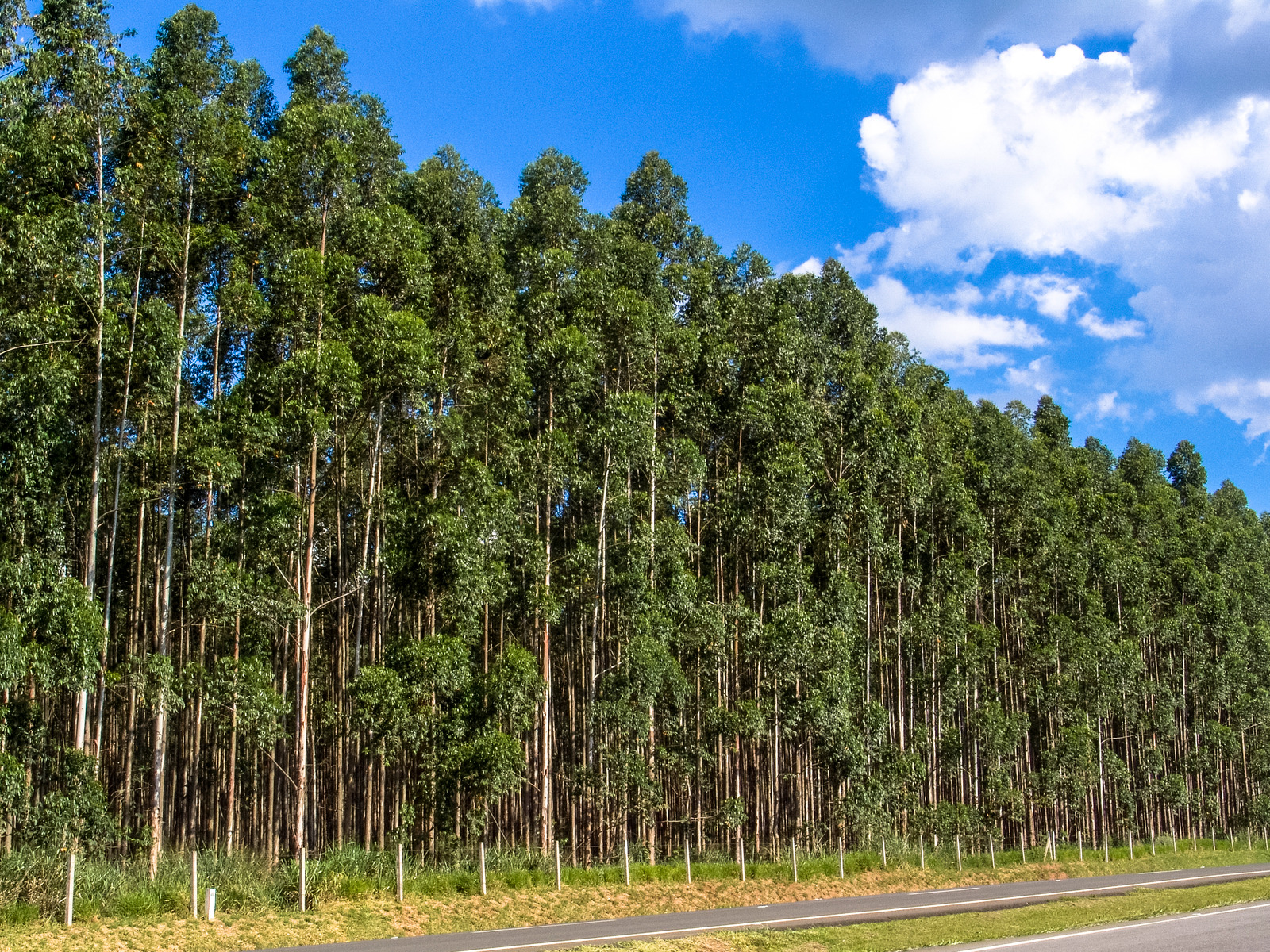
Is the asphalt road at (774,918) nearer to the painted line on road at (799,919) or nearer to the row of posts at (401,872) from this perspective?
the painted line on road at (799,919)

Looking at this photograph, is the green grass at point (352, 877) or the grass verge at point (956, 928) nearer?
the grass verge at point (956, 928)

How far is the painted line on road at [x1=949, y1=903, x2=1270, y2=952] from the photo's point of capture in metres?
14.9

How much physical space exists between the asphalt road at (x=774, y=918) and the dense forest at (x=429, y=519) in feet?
18.4

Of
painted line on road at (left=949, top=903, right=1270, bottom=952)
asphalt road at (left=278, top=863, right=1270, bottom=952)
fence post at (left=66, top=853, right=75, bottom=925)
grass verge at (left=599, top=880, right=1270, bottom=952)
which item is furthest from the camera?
fence post at (left=66, top=853, right=75, bottom=925)

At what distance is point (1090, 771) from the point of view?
45312mm

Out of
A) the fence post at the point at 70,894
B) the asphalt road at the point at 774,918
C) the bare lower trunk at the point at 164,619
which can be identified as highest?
the bare lower trunk at the point at 164,619

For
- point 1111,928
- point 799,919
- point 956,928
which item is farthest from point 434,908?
point 1111,928

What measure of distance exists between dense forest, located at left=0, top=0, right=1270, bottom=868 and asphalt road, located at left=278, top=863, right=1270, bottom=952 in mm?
5623

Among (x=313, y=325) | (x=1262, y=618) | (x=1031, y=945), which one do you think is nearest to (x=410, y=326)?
(x=313, y=325)

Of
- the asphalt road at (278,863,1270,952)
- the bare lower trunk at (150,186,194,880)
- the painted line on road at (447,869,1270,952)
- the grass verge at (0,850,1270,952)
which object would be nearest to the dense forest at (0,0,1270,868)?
the bare lower trunk at (150,186,194,880)

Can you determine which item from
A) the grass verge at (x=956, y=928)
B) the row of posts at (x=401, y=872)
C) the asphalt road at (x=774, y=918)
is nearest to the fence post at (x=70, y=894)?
the row of posts at (x=401, y=872)

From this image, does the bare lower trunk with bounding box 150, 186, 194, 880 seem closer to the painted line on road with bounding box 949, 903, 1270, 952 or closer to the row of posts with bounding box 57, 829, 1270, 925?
the row of posts with bounding box 57, 829, 1270, 925

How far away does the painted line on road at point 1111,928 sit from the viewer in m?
14.9

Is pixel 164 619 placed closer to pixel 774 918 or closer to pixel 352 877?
pixel 352 877
